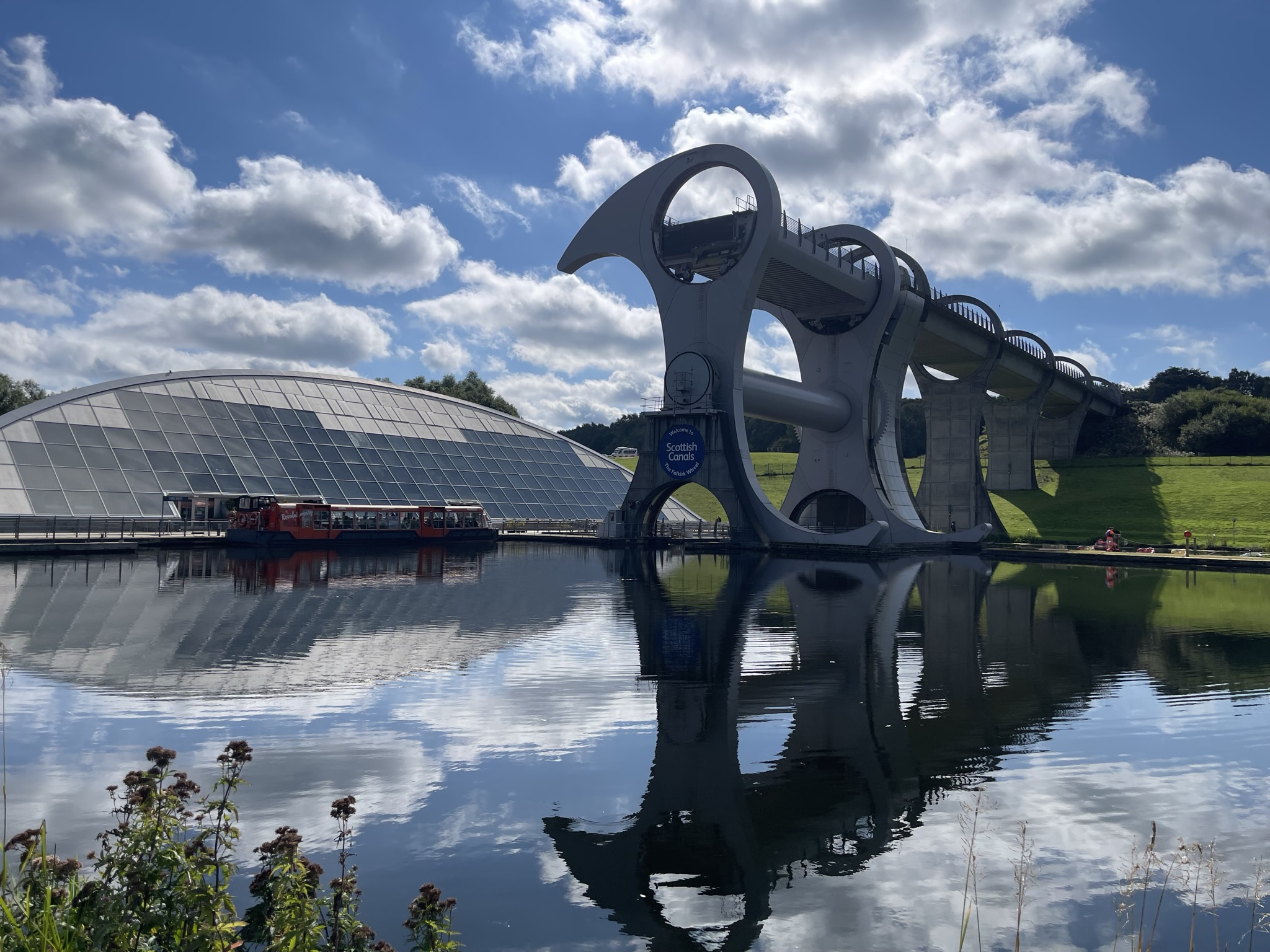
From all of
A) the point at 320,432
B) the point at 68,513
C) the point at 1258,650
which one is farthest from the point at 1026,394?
the point at 68,513

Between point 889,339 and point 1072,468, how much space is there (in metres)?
46.0

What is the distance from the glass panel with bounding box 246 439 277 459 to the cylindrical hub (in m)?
33.6

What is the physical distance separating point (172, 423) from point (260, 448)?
19.0ft

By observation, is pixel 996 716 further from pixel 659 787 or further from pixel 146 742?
pixel 146 742

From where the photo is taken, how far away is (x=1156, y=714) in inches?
565

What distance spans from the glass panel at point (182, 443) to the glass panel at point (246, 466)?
2617 mm

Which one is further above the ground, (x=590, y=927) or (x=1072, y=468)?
(x=1072, y=468)

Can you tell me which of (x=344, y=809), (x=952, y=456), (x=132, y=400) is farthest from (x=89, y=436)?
(x=952, y=456)

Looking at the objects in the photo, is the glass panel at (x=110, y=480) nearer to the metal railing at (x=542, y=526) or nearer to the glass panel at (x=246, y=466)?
the glass panel at (x=246, y=466)

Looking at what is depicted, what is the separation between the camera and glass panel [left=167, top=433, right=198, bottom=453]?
59.0m

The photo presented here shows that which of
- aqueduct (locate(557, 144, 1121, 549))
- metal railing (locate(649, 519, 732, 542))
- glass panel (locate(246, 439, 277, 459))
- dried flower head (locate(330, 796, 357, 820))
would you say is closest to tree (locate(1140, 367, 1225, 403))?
aqueduct (locate(557, 144, 1121, 549))

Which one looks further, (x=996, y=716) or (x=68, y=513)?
(x=68, y=513)

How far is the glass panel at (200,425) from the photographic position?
61.5 metres

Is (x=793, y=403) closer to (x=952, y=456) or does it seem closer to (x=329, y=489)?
(x=952, y=456)
